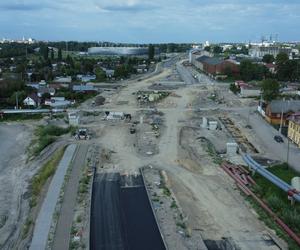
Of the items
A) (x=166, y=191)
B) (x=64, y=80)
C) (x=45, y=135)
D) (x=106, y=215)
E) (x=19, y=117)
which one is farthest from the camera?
(x=64, y=80)

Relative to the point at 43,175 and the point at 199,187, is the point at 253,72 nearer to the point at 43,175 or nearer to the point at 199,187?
the point at 199,187

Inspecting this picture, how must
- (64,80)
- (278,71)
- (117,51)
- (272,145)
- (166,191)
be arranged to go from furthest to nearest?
(117,51) → (278,71) → (64,80) → (272,145) → (166,191)

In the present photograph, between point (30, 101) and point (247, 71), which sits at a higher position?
point (247, 71)

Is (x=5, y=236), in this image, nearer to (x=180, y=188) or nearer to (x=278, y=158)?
(x=180, y=188)

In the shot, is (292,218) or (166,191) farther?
(166,191)

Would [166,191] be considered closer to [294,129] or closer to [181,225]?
[181,225]

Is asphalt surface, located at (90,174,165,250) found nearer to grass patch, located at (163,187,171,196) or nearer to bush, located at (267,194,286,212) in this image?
grass patch, located at (163,187,171,196)

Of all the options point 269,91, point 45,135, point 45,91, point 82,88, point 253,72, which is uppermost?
point 253,72

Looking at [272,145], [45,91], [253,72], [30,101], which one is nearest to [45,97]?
[45,91]
